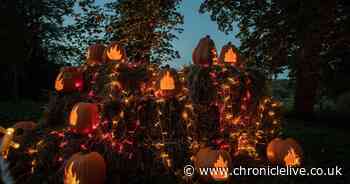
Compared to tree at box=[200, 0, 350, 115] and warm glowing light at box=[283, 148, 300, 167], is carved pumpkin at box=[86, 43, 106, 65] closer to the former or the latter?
warm glowing light at box=[283, 148, 300, 167]

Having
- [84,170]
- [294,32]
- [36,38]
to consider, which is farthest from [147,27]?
[36,38]

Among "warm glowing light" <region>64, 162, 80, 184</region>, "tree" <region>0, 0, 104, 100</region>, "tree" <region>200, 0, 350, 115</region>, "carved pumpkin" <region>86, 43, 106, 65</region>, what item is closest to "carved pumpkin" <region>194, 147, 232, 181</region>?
"warm glowing light" <region>64, 162, 80, 184</region>

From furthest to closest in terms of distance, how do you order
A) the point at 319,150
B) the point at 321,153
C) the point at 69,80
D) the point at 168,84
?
the point at 319,150 < the point at 321,153 < the point at 69,80 < the point at 168,84

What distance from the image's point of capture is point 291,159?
5.39 m

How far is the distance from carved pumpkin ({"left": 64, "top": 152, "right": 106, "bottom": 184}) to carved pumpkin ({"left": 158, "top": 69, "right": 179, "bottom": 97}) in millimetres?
1434

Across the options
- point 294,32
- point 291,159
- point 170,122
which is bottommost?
point 291,159

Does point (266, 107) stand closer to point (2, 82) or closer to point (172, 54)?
point (172, 54)

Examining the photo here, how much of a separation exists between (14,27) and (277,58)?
1296cm

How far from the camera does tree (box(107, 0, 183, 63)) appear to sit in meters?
11.6

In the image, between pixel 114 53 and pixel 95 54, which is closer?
pixel 114 53

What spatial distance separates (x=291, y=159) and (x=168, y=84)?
230 cm

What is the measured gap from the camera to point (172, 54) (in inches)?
488

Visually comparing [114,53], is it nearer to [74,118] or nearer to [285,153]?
[74,118]

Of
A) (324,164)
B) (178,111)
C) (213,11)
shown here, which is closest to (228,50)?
(178,111)
